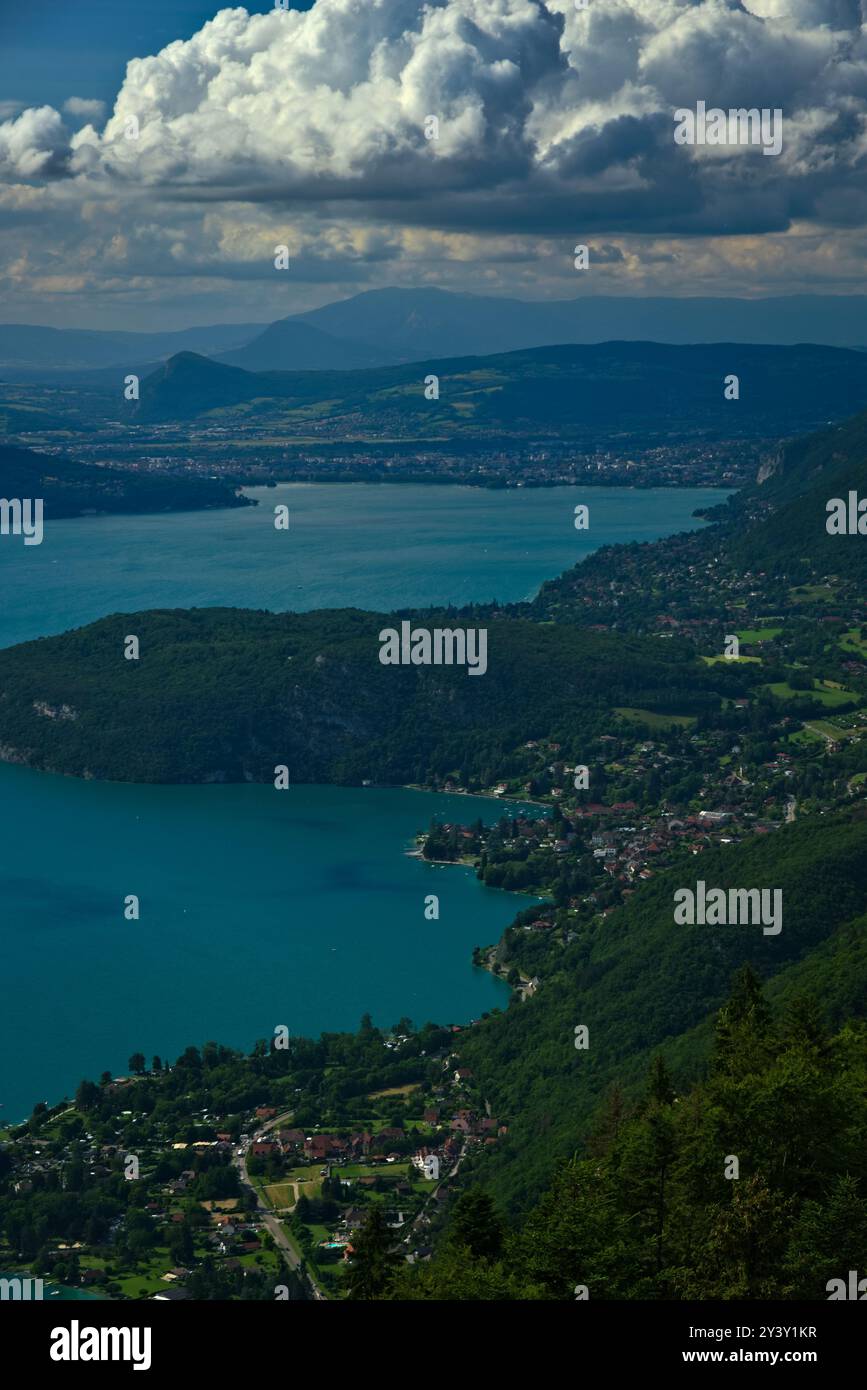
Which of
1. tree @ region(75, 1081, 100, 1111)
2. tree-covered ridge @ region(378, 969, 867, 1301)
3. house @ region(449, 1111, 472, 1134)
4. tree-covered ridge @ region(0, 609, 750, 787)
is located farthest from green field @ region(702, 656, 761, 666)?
tree-covered ridge @ region(378, 969, 867, 1301)

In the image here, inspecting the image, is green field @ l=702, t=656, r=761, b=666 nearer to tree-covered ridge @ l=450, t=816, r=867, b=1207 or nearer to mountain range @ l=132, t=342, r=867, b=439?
tree-covered ridge @ l=450, t=816, r=867, b=1207

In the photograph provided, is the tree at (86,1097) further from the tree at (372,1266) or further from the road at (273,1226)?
the tree at (372,1266)

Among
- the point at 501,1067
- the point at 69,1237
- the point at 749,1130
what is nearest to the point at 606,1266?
the point at 749,1130

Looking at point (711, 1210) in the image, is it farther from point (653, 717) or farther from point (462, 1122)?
point (653, 717)

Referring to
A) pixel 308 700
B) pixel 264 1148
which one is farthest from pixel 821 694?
pixel 264 1148
